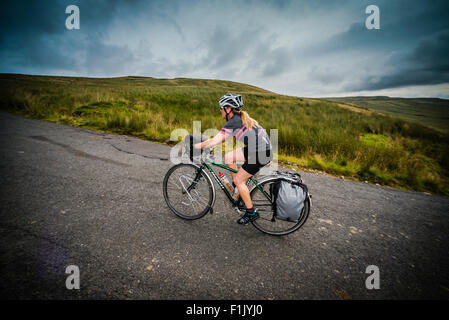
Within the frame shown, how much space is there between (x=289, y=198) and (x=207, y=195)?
1.36 m

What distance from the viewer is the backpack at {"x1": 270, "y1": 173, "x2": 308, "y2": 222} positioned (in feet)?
8.43

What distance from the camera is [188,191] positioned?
3.29 m

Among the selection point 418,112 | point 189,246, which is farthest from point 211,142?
point 418,112

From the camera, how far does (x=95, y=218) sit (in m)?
2.89

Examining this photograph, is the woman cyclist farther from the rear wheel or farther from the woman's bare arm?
the rear wheel

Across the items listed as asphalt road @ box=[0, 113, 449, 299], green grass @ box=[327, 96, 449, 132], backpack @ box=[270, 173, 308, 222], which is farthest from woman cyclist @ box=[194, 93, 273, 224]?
green grass @ box=[327, 96, 449, 132]

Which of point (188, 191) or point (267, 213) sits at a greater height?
point (188, 191)

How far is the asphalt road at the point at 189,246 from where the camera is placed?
6.56 feet

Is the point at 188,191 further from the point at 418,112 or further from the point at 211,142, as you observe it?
the point at 418,112

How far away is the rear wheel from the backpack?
1080 mm

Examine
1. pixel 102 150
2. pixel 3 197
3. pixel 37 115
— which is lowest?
pixel 3 197
